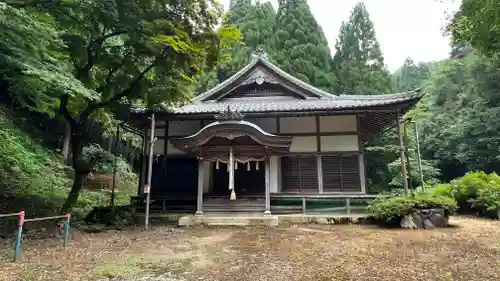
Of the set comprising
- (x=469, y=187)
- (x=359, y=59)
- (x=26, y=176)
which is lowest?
(x=469, y=187)

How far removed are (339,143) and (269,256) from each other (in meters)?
7.81

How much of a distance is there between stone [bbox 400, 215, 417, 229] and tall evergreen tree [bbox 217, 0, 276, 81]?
21.8 meters

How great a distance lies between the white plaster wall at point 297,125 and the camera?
44.2ft

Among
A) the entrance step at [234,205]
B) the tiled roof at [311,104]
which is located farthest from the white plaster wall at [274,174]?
the tiled roof at [311,104]

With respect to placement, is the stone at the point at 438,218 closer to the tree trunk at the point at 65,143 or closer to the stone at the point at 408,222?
the stone at the point at 408,222

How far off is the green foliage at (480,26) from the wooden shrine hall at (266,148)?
9.31 feet

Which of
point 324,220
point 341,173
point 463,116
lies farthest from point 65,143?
point 463,116

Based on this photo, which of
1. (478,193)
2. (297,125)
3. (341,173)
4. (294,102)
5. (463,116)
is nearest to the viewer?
(478,193)

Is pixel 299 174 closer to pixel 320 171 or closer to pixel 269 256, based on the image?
pixel 320 171

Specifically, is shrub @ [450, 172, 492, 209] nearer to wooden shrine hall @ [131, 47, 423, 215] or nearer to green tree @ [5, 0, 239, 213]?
wooden shrine hall @ [131, 47, 423, 215]

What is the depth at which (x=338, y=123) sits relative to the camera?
13.3m

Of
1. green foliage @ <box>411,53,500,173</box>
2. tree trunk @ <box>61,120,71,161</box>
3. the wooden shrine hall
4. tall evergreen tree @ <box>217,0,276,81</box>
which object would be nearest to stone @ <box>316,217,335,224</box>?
the wooden shrine hall

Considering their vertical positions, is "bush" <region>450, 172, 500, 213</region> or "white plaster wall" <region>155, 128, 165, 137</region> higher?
"white plaster wall" <region>155, 128, 165, 137</region>

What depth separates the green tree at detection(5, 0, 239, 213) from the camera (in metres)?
8.38
